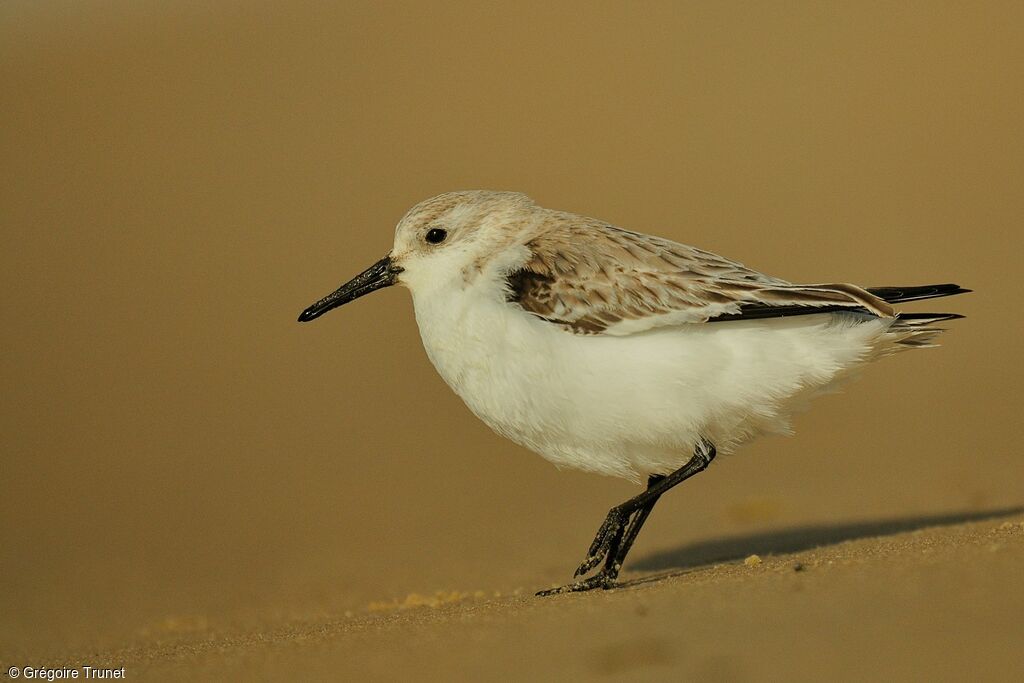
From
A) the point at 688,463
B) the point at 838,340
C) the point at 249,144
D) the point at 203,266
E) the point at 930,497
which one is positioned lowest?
the point at 930,497

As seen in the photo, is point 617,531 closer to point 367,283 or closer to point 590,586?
point 590,586

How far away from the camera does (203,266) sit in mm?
17750

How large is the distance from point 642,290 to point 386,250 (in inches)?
428

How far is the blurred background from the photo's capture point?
986 centimetres

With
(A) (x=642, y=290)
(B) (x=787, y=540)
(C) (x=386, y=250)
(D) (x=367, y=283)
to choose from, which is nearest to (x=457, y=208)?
(D) (x=367, y=283)

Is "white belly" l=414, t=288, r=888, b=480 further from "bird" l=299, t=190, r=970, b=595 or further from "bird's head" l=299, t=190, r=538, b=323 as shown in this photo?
"bird's head" l=299, t=190, r=538, b=323

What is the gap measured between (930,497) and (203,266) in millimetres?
11488

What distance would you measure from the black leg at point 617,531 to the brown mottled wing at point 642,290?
0.72 metres

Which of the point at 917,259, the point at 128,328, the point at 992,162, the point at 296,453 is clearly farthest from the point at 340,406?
the point at 992,162

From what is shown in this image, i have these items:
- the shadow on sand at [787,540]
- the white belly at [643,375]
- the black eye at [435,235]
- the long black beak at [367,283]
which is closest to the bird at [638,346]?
the white belly at [643,375]

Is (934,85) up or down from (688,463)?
up

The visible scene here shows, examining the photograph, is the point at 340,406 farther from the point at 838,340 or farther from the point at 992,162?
the point at 992,162

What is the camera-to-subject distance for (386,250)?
17047mm

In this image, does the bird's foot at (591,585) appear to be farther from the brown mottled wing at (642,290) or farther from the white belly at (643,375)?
the brown mottled wing at (642,290)
